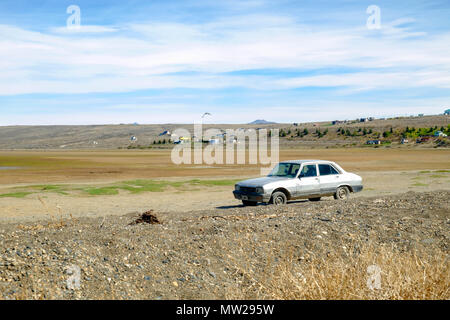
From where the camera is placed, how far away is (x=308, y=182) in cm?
1609

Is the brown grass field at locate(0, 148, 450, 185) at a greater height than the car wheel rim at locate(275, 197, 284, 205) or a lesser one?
lesser

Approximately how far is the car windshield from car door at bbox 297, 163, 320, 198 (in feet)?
0.73

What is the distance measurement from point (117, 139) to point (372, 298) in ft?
538

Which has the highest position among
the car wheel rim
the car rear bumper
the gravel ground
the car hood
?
the car hood

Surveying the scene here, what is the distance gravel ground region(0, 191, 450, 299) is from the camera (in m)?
5.88

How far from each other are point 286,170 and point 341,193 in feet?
7.49

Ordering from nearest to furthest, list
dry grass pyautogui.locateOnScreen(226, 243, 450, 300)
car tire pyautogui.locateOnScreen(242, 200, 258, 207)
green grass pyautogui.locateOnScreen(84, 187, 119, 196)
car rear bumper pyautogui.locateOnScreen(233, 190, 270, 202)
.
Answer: dry grass pyautogui.locateOnScreen(226, 243, 450, 300) < car rear bumper pyautogui.locateOnScreen(233, 190, 270, 202) < car tire pyautogui.locateOnScreen(242, 200, 258, 207) < green grass pyautogui.locateOnScreen(84, 187, 119, 196)

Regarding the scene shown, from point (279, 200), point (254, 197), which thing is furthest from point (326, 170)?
point (254, 197)

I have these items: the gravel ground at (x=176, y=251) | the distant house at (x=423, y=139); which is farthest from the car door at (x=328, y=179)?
the distant house at (x=423, y=139)

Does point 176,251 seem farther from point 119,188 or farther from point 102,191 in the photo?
point 119,188

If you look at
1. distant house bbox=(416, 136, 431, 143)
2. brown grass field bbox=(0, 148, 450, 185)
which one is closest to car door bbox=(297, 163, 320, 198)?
brown grass field bbox=(0, 148, 450, 185)

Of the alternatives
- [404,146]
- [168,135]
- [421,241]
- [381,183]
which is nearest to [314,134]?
[404,146]

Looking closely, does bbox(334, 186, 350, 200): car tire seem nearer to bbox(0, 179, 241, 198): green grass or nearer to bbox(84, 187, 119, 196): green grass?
bbox(0, 179, 241, 198): green grass
